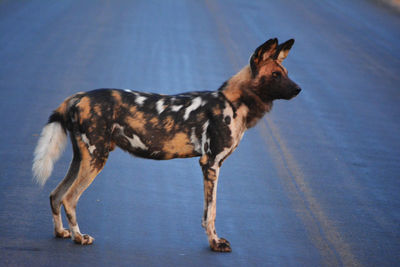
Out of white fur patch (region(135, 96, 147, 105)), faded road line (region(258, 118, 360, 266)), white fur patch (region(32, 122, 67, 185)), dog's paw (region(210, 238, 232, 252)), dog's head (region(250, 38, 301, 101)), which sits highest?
dog's head (region(250, 38, 301, 101))

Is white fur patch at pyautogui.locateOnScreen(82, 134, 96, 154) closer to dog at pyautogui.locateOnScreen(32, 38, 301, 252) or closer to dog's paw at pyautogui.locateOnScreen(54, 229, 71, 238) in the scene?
dog at pyautogui.locateOnScreen(32, 38, 301, 252)

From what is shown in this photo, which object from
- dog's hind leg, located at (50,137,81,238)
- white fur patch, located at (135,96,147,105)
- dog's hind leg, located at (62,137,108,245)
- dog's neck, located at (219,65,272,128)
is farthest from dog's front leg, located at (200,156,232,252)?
dog's hind leg, located at (50,137,81,238)

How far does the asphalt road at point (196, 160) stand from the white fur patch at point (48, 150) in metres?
0.55

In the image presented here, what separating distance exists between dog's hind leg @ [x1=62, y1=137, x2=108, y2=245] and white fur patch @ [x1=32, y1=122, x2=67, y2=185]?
0.53 ft

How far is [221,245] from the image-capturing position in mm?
5836

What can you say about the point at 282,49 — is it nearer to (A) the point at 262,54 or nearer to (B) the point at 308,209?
(A) the point at 262,54

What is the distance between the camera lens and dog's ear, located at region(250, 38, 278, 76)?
19.4 ft

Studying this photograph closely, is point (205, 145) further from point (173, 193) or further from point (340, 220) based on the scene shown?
point (340, 220)

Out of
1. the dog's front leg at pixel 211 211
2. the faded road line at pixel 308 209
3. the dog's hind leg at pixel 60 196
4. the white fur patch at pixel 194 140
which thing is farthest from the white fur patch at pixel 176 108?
the faded road line at pixel 308 209

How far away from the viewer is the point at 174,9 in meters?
18.6

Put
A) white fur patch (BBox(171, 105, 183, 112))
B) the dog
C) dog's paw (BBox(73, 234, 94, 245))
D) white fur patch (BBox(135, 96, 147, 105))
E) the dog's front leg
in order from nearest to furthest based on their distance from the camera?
dog's paw (BBox(73, 234, 94, 245)), the dog, the dog's front leg, white fur patch (BBox(135, 96, 147, 105)), white fur patch (BBox(171, 105, 183, 112))

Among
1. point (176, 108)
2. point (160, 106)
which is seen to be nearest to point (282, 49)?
point (176, 108)

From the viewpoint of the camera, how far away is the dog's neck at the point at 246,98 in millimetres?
6137

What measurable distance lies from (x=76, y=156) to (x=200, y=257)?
1.39 meters
